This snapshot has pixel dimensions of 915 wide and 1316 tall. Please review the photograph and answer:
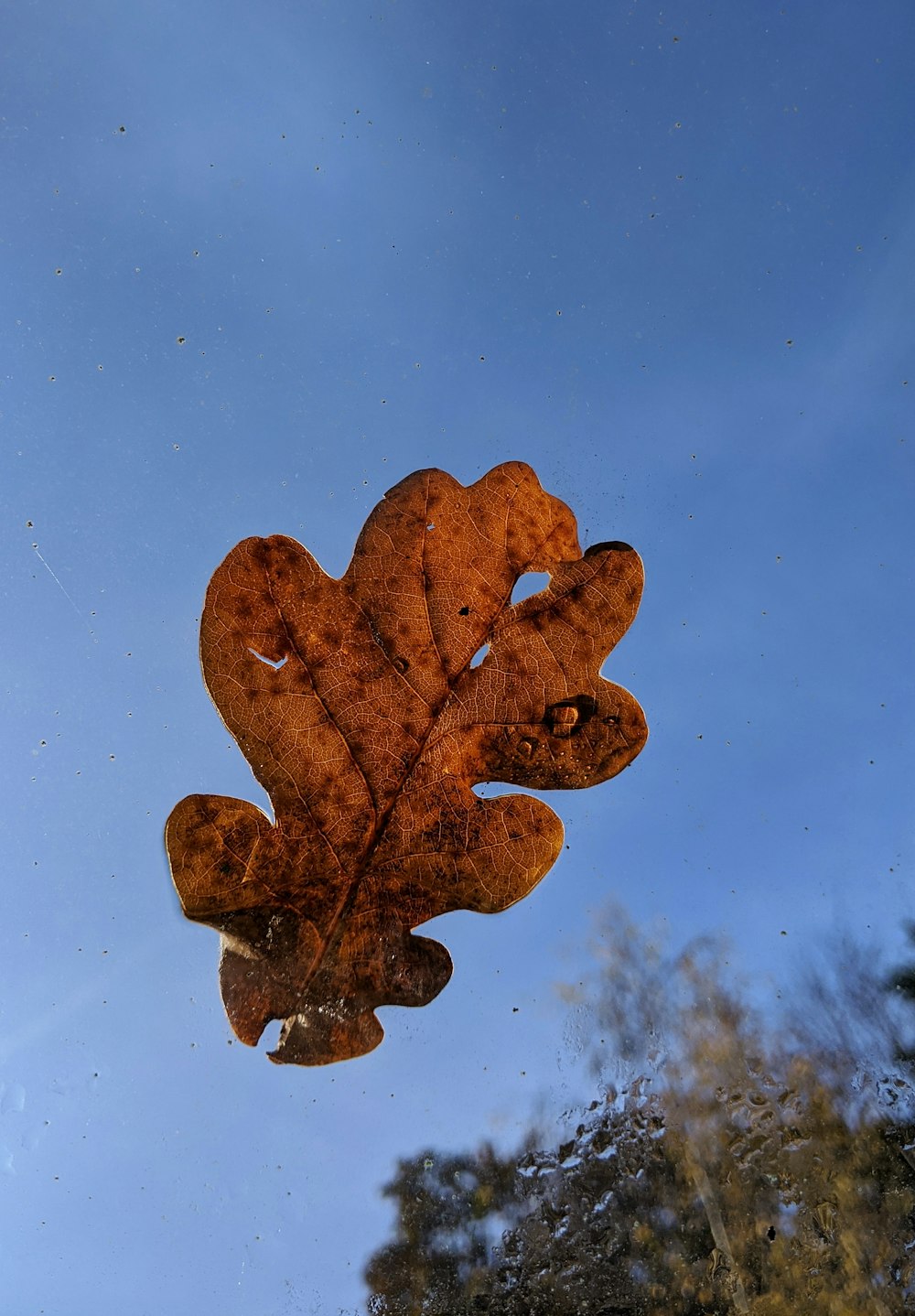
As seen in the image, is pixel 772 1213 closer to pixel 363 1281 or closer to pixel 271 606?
pixel 363 1281

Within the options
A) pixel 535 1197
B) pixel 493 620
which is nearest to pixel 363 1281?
pixel 535 1197

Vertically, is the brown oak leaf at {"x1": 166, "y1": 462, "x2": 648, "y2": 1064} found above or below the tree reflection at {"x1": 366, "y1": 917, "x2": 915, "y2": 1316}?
above

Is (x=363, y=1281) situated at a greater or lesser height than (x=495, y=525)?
lesser

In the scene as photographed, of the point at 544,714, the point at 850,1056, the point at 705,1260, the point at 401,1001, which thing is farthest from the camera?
the point at 850,1056

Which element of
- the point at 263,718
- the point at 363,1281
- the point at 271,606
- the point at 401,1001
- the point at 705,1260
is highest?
the point at 271,606

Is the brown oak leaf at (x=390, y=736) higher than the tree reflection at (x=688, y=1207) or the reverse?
higher

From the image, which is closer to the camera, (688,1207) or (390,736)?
(390,736)

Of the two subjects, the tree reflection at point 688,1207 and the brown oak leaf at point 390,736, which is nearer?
the brown oak leaf at point 390,736

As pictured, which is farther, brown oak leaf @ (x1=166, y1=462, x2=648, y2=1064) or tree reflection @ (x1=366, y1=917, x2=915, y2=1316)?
tree reflection @ (x1=366, y1=917, x2=915, y2=1316)
